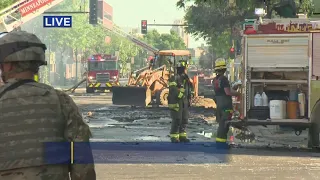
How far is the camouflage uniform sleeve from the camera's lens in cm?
274

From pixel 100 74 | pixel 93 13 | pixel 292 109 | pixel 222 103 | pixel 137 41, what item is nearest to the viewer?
pixel 292 109

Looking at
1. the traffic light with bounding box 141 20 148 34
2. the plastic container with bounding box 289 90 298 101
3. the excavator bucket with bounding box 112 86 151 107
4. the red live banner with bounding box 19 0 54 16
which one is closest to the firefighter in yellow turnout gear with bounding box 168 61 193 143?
the plastic container with bounding box 289 90 298 101

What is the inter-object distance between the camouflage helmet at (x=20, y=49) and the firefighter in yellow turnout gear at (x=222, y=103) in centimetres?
873

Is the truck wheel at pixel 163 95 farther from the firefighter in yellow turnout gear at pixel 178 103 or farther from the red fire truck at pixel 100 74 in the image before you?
the red fire truck at pixel 100 74

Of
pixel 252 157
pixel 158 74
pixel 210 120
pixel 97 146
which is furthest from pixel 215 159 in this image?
pixel 158 74

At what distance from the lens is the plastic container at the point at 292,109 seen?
36.2 ft

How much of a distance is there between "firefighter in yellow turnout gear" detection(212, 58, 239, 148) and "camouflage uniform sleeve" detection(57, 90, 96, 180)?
8.61 meters

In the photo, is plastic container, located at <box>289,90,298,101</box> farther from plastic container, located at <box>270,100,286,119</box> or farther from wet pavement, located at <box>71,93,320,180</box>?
wet pavement, located at <box>71,93,320,180</box>

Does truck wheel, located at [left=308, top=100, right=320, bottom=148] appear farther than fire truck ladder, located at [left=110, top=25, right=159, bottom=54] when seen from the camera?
No

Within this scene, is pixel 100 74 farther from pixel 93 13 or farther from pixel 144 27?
pixel 93 13

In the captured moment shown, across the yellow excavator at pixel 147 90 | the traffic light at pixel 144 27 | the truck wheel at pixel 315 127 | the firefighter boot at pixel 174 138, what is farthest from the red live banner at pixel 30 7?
the truck wheel at pixel 315 127

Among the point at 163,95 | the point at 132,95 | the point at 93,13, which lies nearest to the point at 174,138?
the point at 132,95

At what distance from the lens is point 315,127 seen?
35.4 feet

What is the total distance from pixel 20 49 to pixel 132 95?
20.9m
